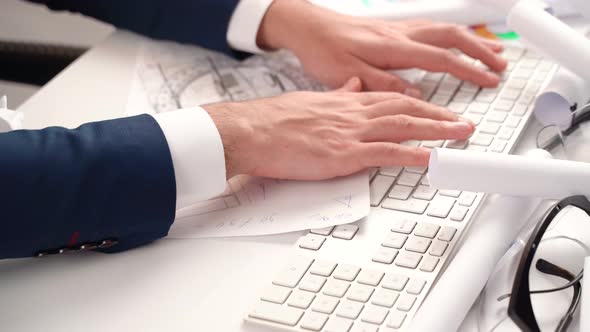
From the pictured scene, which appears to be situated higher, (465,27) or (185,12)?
(465,27)

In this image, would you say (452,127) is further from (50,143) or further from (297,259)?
(50,143)

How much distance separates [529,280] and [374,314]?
145mm

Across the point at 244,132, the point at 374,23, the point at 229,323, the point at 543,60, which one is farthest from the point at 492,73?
the point at 229,323

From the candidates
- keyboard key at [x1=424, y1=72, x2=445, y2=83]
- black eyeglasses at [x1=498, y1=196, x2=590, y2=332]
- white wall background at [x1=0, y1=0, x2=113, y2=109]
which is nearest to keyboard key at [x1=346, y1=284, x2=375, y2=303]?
black eyeglasses at [x1=498, y1=196, x2=590, y2=332]

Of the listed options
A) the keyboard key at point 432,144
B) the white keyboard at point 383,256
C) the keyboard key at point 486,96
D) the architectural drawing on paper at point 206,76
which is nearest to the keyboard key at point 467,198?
the white keyboard at point 383,256

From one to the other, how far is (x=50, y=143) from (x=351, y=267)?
Result: 32cm

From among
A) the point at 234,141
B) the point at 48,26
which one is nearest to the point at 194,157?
the point at 234,141

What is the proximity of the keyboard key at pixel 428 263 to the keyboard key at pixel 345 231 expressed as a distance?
8 cm

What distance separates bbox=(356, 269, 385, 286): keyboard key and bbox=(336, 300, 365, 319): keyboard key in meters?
0.03

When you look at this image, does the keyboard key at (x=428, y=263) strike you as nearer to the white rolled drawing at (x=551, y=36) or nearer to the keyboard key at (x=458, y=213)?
the keyboard key at (x=458, y=213)

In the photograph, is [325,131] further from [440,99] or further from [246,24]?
[246,24]

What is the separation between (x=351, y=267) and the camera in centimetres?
68

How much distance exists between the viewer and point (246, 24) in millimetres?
1087

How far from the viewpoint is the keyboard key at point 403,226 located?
0.73 metres
